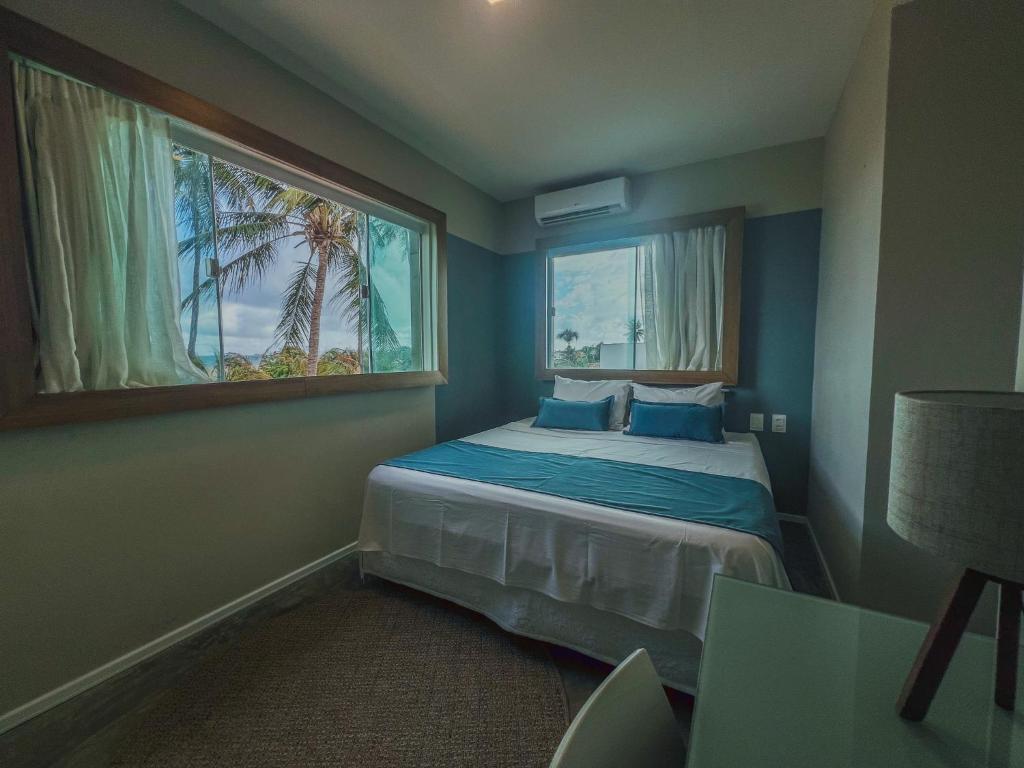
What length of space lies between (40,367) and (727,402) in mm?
3526

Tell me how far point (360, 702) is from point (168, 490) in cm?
112

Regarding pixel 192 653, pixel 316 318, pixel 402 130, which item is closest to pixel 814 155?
pixel 402 130

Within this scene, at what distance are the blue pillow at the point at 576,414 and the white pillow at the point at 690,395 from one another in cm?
27

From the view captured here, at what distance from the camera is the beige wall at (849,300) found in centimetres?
151

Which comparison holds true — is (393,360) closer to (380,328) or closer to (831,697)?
(380,328)

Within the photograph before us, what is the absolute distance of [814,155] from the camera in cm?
255

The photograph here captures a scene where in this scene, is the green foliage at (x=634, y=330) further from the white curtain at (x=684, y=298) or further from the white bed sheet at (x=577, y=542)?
the white bed sheet at (x=577, y=542)

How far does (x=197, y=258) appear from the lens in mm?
1707

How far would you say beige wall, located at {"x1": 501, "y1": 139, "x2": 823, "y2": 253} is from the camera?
102 inches

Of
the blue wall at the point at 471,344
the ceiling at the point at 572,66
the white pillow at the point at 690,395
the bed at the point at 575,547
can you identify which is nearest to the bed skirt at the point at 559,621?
the bed at the point at 575,547

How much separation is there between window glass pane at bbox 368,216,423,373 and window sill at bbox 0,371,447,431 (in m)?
0.38

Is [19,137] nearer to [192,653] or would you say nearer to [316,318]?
[316,318]

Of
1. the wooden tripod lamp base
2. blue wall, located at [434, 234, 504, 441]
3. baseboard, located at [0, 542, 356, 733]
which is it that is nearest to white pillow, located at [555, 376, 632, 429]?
blue wall, located at [434, 234, 504, 441]

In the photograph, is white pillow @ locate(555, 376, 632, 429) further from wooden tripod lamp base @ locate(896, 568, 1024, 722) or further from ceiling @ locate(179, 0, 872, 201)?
wooden tripod lamp base @ locate(896, 568, 1024, 722)
